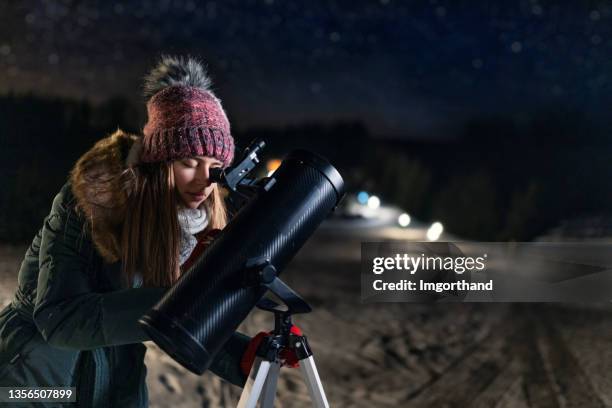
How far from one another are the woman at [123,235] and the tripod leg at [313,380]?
163 mm

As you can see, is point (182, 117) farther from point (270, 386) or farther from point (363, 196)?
point (363, 196)

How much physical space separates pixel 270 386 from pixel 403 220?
358 cm

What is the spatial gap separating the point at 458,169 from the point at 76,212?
13.4 feet

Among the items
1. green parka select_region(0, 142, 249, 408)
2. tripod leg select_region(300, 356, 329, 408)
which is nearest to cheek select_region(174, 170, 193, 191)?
green parka select_region(0, 142, 249, 408)

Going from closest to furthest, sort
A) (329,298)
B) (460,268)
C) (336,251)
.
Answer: (460,268) → (329,298) → (336,251)

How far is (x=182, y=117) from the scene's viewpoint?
45.8 inches

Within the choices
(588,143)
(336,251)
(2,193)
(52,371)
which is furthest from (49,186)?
(588,143)

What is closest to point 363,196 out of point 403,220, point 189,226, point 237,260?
point 403,220

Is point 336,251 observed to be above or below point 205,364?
above

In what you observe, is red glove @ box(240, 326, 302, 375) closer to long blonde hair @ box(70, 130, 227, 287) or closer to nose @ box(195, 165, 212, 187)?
long blonde hair @ box(70, 130, 227, 287)

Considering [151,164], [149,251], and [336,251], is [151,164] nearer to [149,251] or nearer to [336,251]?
[149,251]

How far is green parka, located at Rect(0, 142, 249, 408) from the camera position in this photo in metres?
0.94

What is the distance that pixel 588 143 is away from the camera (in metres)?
4.41

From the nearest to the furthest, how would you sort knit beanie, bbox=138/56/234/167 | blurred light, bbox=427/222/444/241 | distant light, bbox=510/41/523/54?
1. knit beanie, bbox=138/56/234/167
2. distant light, bbox=510/41/523/54
3. blurred light, bbox=427/222/444/241
